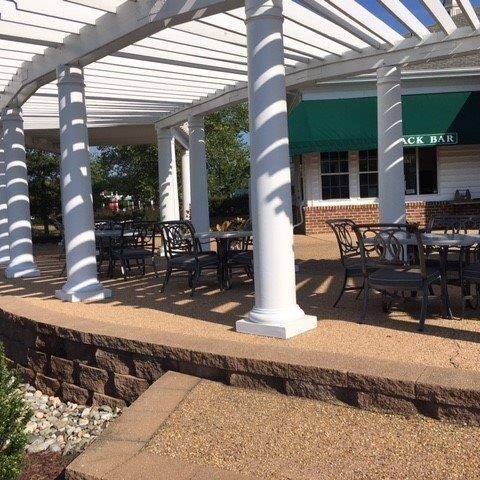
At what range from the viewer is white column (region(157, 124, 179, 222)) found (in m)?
12.6

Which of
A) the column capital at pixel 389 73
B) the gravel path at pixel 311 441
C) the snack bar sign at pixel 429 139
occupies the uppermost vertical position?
the column capital at pixel 389 73

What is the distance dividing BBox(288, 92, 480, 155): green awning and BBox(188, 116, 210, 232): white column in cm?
432

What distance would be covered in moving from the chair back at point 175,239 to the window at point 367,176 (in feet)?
30.0

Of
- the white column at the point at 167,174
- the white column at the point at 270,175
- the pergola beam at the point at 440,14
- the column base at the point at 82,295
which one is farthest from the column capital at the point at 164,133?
the white column at the point at 270,175

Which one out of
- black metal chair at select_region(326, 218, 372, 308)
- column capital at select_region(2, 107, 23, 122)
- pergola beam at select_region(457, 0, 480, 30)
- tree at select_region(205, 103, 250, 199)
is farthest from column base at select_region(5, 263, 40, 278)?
tree at select_region(205, 103, 250, 199)

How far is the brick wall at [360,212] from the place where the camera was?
50.5 ft

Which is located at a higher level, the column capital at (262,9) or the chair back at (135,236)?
the column capital at (262,9)

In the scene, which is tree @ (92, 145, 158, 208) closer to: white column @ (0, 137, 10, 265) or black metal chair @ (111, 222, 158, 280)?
white column @ (0, 137, 10, 265)

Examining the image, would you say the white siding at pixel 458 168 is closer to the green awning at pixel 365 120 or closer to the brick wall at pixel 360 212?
the brick wall at pixel 360 212

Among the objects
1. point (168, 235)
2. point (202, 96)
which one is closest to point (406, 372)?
point (168, 235)

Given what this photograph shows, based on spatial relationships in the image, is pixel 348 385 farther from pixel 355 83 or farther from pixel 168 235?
pixel 355 83

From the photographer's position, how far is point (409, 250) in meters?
7.03

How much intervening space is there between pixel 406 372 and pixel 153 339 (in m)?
1.89

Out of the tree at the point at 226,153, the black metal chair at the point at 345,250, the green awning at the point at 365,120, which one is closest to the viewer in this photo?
the black metal chair at the point at 345,250
